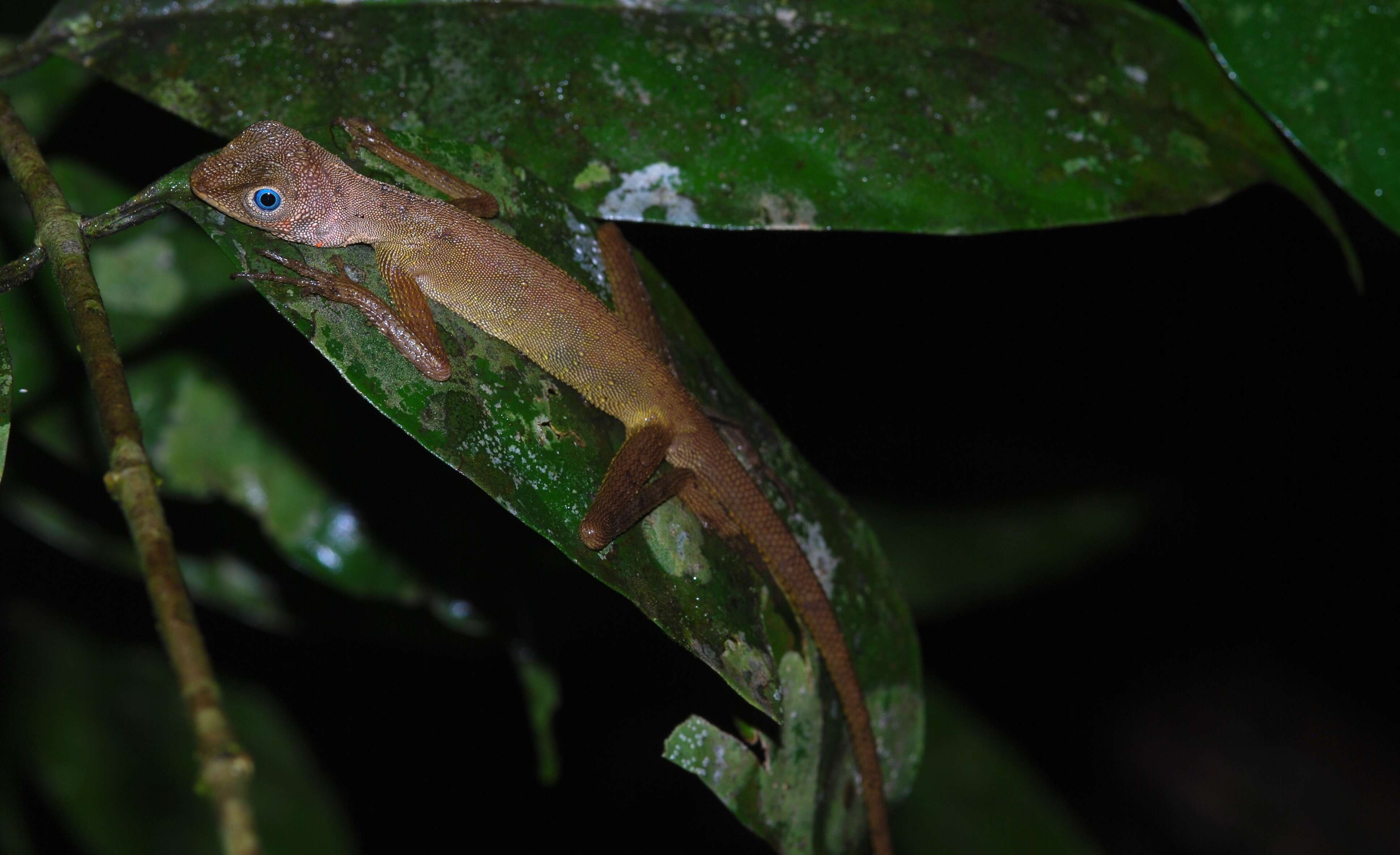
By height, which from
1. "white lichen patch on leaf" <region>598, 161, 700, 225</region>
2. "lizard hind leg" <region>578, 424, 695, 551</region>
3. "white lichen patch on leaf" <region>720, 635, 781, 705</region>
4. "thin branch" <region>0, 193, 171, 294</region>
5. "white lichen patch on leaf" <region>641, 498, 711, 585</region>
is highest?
"thin branch" <region>0, 193, 171, 294</region>

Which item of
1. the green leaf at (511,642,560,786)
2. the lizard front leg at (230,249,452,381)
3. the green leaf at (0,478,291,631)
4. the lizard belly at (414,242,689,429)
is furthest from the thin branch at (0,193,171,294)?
the green leaf at (511,642,560,786)

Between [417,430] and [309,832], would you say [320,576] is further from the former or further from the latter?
[417,430]

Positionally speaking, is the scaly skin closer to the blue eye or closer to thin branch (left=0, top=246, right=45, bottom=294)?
the blue eye

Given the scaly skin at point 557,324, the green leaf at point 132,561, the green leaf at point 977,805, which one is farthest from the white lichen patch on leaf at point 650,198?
the green leaf at point 977,805

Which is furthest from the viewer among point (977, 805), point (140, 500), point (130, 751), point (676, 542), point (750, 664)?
point (977, 805)

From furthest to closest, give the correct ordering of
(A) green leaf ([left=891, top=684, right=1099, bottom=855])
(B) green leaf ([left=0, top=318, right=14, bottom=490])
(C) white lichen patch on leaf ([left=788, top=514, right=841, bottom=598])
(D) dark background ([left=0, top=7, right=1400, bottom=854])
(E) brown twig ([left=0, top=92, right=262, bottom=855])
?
(A) green leaf ([left=891, top=684, right=1099, bottom=855]) → (D) dark background ([left=0, top=7, right=1400, bottom=854]) → (C) white lichen patch on leaf ([left=788, top=514, right=841, bottom=598]) → (B) green leaf ([left=0, top=318, right=14, bottom=490]) → (E) brown twig ([left=0, top=92, right=262, bottom=855])

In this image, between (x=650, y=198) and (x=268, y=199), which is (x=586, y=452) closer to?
(x=650, y=198)

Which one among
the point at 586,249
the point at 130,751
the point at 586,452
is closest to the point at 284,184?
the point at 586,249
